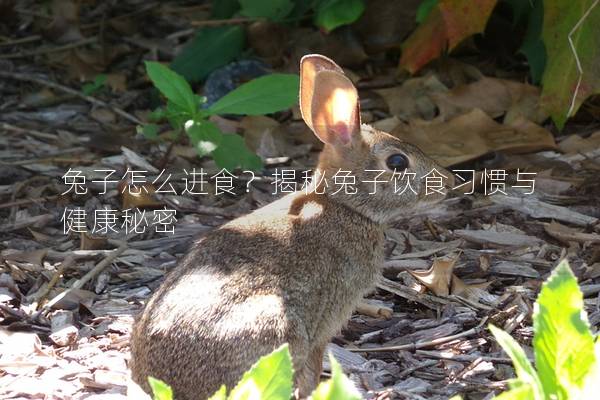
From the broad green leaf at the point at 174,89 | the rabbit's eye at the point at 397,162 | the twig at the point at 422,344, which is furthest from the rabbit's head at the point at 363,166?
the broad green leaf at the point at 174,89

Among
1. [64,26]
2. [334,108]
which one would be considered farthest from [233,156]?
[64,26]

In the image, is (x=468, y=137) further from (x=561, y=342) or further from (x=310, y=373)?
(x=561, y=342)

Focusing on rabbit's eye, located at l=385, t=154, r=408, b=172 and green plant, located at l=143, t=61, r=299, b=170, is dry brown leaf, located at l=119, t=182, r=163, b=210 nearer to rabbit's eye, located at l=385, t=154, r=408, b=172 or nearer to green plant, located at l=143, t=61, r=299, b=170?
green plant, located at l=143, t=61, r=299, b=170

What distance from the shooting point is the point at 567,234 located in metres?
6.60

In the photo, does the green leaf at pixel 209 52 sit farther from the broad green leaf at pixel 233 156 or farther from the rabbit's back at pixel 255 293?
the rabbit's back at pixel 255 293

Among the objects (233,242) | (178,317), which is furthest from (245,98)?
(178,317)

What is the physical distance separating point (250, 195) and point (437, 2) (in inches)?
74.5

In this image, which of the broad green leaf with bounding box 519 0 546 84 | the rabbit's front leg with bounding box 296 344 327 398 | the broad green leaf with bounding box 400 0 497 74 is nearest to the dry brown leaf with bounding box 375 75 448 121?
the broad green leaf with bounding box 400 0 497 74

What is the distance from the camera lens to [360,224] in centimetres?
580

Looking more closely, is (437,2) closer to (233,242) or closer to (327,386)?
(233,242)

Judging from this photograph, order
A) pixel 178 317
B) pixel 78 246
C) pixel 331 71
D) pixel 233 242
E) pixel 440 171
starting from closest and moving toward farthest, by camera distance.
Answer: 1. pixel 178 317
2. pixel 233 242
3. pixel 331 71
4. pixel 440 171
5. pixel 78 246

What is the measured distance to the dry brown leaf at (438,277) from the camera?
6094 millimetres

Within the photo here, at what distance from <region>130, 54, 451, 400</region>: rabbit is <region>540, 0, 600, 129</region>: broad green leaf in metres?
1.88

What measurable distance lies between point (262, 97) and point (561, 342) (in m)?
3.54
